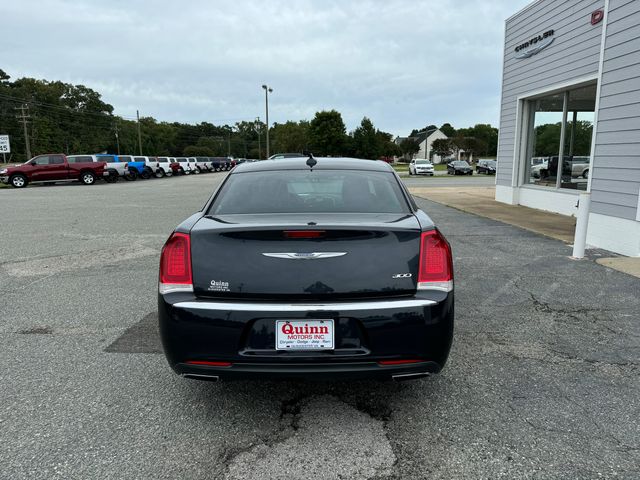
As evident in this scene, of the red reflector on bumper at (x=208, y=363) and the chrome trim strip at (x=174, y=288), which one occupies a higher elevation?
the chrome trim strip at (x=174, y=288)

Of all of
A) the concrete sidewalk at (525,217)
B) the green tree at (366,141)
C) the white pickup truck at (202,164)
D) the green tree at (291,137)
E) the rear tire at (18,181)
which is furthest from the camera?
the green tree at (291,137)

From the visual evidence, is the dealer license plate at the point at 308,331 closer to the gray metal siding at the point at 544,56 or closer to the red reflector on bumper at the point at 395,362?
the red reflector on bumper at the point at 395,362

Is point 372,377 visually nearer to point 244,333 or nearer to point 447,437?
point 447,437

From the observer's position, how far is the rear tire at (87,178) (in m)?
27.3

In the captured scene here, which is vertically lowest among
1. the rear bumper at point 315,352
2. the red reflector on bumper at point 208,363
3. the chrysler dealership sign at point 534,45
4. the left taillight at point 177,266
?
the red reflector on bumper at point 208,363

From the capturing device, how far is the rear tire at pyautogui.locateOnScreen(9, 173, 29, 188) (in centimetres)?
2573

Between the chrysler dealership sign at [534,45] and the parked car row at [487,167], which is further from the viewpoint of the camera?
the parked car row at [487,167]

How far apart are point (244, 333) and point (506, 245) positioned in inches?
262

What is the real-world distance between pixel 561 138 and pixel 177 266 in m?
12.1

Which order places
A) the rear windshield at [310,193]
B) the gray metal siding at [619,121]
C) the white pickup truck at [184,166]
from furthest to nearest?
1. the white pickup truck at [184,166]
2. the gray metal siding at [619,121]
3. the rear windshield at [310,193]

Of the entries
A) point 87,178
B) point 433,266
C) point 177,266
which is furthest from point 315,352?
point 87,178

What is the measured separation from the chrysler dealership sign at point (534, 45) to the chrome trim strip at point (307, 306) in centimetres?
1163

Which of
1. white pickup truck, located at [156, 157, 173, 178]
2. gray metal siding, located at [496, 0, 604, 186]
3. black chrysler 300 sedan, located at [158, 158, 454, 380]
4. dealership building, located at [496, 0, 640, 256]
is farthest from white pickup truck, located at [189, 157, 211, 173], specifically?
black chrysler 300 sedan, located at [158, 158, 454, 380]

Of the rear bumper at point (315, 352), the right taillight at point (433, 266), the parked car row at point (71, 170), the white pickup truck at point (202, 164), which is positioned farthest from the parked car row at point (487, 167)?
the rear bumper at point (315, 352)
